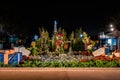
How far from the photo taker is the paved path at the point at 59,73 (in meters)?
13.2

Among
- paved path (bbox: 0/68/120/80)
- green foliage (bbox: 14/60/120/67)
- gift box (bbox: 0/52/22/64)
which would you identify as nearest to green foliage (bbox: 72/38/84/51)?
green foliage (bbox: 14/60/120/67)

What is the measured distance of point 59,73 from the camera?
576 inches

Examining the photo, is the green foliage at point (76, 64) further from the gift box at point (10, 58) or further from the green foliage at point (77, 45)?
the green foliage at point (77, 45)

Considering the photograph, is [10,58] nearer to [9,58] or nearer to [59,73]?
[9,58]

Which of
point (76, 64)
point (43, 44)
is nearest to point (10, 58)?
point (76, 64)

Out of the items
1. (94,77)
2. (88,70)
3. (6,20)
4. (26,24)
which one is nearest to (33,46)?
(88,70)

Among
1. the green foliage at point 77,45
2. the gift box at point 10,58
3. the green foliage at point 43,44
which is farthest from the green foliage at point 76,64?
the green foliage at point 77,45

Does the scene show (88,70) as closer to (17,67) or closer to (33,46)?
(17,67)

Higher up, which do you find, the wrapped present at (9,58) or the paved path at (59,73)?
the wrapped present at (9,58)

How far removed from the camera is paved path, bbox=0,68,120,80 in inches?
519

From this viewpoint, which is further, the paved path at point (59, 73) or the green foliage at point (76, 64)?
the green foliage at point (76, 64)

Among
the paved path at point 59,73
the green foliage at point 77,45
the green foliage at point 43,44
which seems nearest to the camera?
the paved path at point 59,73

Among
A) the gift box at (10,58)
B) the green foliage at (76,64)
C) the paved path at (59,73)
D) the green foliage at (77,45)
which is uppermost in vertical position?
the green foliage at (77,45)

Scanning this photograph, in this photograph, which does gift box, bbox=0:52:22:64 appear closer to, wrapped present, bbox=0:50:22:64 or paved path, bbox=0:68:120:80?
wrapped present, bbox=0:50:22:64
